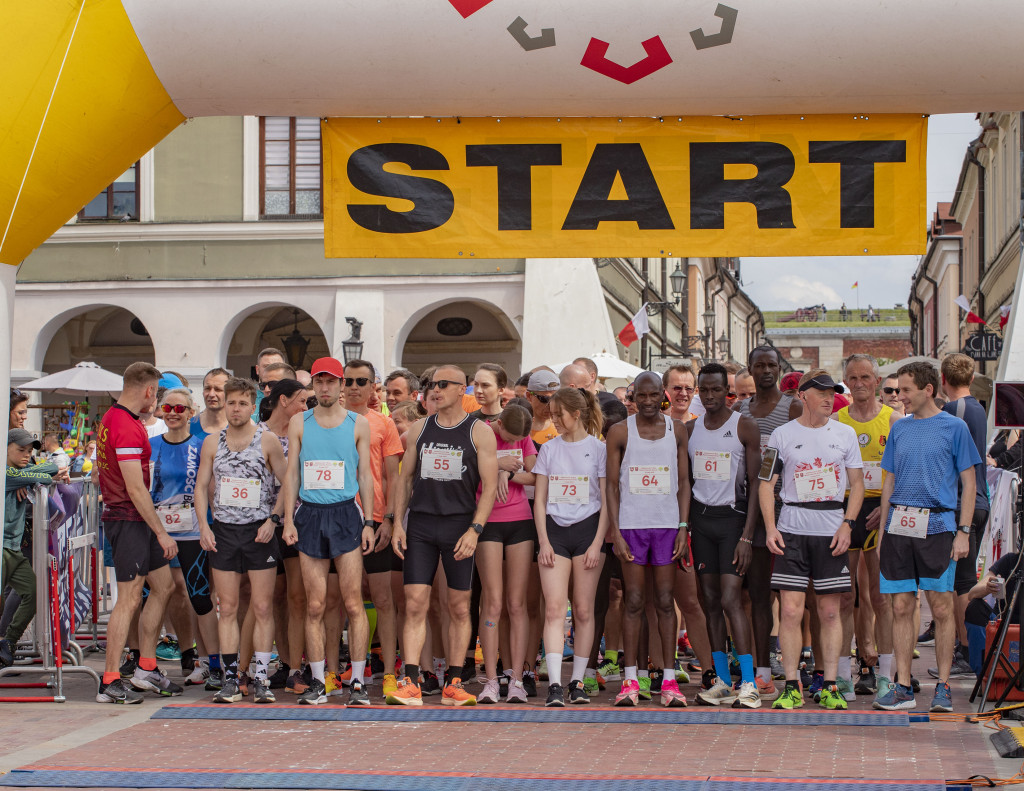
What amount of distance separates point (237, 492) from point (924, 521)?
4.32m

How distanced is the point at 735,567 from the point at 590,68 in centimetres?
340

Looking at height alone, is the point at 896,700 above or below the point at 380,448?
below

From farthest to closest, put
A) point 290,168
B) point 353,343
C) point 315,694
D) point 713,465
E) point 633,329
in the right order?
point 633,329 < point 290,168 < point 353,343 < point 713,465 < point 315,694

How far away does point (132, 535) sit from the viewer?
8102mm

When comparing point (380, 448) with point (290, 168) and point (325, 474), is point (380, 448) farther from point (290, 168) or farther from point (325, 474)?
point (290, 168)

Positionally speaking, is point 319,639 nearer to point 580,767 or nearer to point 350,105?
point 580,767

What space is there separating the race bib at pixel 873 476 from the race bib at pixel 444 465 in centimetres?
277

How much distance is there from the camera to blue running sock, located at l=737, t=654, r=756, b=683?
7691mm

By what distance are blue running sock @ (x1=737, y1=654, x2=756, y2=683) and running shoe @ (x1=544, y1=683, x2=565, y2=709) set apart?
1.14 metres

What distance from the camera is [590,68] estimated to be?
5918 millimetres

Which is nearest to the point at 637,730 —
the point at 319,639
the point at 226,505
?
the point at 319,639

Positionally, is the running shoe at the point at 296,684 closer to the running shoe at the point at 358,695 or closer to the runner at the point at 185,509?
the running shoe at the point at 358,695

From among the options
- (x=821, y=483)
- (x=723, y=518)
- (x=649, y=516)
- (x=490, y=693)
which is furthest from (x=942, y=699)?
(x=490, y=693)

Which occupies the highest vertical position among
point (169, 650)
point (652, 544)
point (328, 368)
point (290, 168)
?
point (290, 168)
